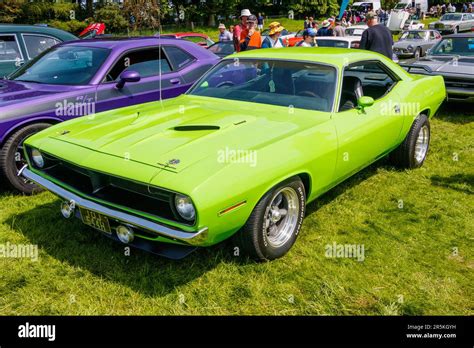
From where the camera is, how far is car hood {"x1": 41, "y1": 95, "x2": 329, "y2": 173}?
2.98 metres

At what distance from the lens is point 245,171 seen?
2832 mm

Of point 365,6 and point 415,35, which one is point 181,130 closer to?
point 415,35

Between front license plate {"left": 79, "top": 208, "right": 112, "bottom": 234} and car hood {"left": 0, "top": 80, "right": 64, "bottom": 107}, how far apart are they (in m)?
1.97

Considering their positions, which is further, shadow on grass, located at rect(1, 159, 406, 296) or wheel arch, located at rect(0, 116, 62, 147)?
wheel arch, located at rect(0, 116, 62, 147)

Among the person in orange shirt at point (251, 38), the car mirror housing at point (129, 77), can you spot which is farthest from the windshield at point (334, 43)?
the car mirror housing at point (129, 77)

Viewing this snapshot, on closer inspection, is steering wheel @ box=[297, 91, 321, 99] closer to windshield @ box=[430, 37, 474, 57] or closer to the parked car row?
the parked car row

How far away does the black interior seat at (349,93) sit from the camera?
402 cm

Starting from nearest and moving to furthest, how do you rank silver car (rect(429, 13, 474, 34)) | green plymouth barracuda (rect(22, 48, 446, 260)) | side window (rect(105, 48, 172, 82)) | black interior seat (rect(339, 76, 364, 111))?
green plymouth barracuda (rect(22, 48, 446, 260)) < black interior seat (rect(339, 76, 364, 111)) < side window (rect(105, 48, 172, 82)) < silver car (rect(429, 13, 474, 34))

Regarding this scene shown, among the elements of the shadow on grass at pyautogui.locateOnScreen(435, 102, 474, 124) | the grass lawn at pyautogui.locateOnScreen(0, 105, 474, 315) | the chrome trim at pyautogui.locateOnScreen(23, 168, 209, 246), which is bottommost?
the grass lawn at pyautogui.locateOnScreen(0, 105, 474, 315)

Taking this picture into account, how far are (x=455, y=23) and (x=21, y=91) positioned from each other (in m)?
31.4

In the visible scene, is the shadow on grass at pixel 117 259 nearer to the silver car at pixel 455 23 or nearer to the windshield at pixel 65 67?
the windshield at pixel 65 67

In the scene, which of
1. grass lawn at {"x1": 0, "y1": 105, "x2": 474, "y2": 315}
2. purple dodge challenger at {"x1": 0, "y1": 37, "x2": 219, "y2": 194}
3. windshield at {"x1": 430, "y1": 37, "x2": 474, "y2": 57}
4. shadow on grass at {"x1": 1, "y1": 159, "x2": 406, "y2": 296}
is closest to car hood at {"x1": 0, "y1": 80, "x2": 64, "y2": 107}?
purple dodge challenger at {"x1": 0, "y1": 37, "x2": 219, "y2": 194}

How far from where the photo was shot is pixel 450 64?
8.35m

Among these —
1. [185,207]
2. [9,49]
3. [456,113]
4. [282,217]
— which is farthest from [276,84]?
[456,113]
